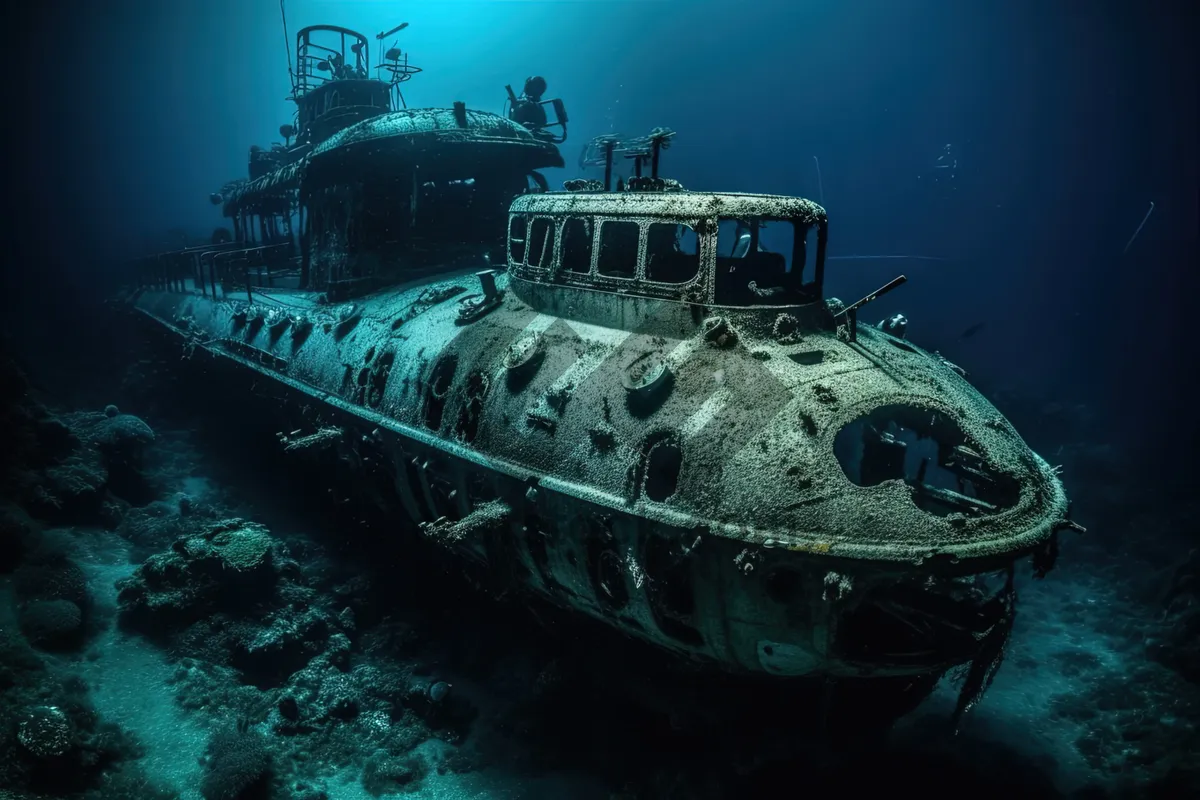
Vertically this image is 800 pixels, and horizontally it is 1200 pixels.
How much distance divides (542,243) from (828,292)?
51.5m

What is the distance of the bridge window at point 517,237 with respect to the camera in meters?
8.04

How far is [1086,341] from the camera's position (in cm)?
4822

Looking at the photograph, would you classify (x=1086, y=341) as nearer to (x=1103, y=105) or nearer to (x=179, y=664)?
(x=1103, y=105)

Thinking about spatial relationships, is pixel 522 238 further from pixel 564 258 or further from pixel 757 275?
pixel 757 275

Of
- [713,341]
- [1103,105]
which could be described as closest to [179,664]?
[713,341]

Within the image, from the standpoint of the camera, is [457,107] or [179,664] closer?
[179,664]

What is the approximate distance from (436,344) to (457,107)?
6.14 metres

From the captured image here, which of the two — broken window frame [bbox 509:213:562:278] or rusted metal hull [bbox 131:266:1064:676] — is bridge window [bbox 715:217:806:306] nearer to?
rusted metal hull [bbox 131:266:1064:676]

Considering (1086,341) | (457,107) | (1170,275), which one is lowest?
Answer: (1086,341)

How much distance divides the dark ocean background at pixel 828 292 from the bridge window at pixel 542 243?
4.80 metres

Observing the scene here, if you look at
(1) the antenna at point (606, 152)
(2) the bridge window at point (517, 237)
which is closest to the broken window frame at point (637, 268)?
(2) the bridge window at point (517, 237)

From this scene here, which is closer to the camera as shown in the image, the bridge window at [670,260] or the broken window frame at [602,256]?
the broken window frame at [602,256]

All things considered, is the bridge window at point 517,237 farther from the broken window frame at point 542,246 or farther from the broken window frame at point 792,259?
the broken window frame at point 792,259

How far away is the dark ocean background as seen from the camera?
7.22 m
